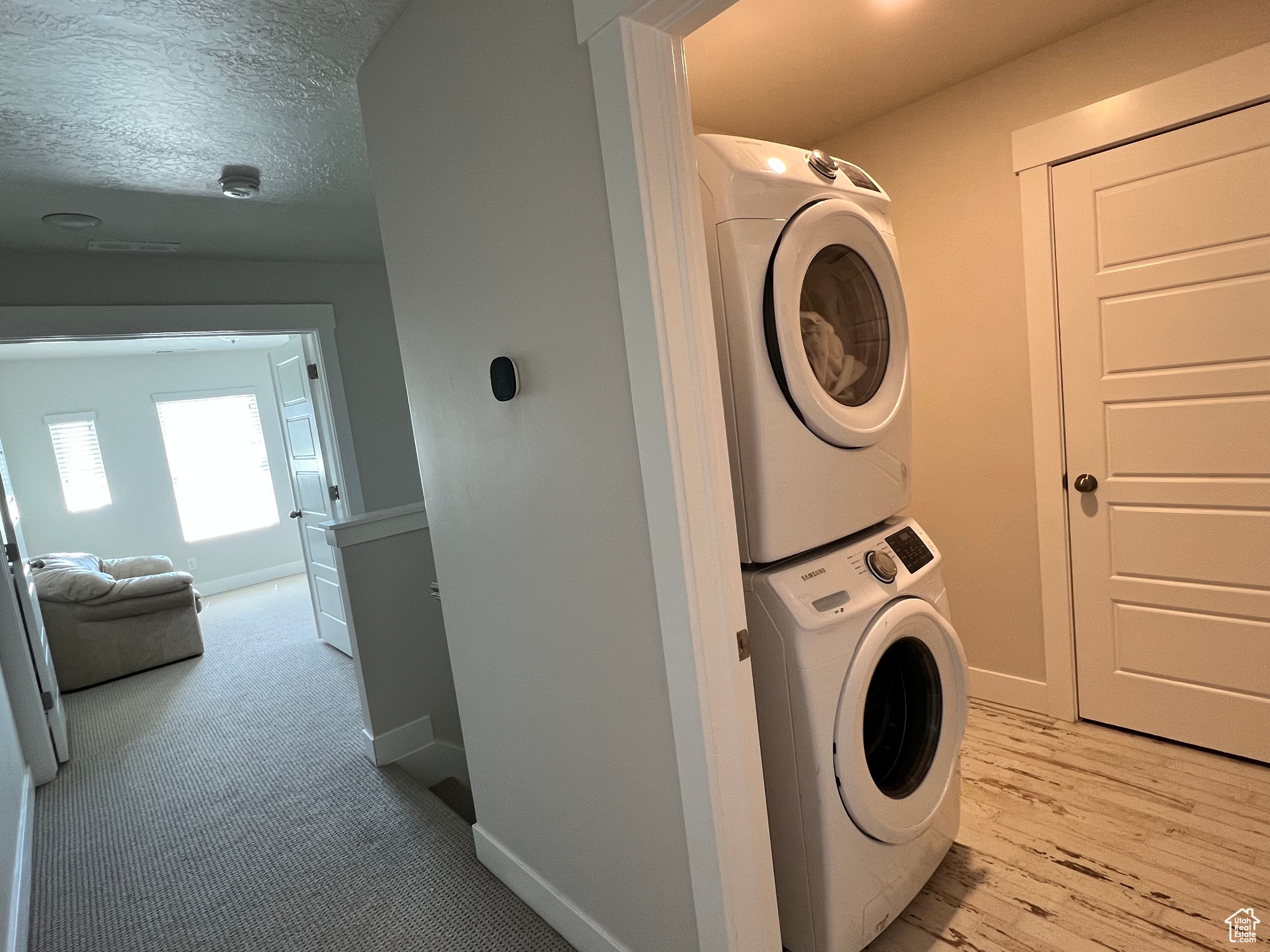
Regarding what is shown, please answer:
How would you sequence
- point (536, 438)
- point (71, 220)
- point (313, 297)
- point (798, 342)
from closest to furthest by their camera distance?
point (798, 342)
point (536, 438)
point (71, 220)
point (313, 297)

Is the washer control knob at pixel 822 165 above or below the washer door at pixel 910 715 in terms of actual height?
above

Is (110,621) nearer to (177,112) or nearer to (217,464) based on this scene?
(217,464)

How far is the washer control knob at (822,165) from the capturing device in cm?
153

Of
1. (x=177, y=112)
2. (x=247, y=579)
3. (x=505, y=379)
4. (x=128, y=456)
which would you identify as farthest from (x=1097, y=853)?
(x=128, y=456)

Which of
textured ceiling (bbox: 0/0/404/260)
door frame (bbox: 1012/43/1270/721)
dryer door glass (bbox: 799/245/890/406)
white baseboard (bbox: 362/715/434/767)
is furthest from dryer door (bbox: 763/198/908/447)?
white baseboard (bbox: 362/715/434/767)

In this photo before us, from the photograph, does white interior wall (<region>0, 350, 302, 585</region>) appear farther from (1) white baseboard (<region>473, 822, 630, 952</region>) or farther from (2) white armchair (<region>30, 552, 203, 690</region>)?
(1) white baseboard (<region>473, 822, 630, 952</region>)

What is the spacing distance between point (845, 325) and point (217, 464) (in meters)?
7.09

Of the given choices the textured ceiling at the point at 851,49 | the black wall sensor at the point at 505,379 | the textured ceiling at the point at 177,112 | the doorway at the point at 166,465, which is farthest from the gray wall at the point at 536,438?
the doorway at the point at 166,465

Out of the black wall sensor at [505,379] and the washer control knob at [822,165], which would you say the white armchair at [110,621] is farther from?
the washer control knob at [822,165]

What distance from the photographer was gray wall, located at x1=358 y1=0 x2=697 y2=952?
4.23 ft

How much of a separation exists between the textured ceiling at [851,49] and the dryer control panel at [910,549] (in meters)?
1.39

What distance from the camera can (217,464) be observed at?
6906 millimetres

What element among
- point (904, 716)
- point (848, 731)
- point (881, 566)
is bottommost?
point (904, 716)

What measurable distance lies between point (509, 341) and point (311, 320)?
2764mm
